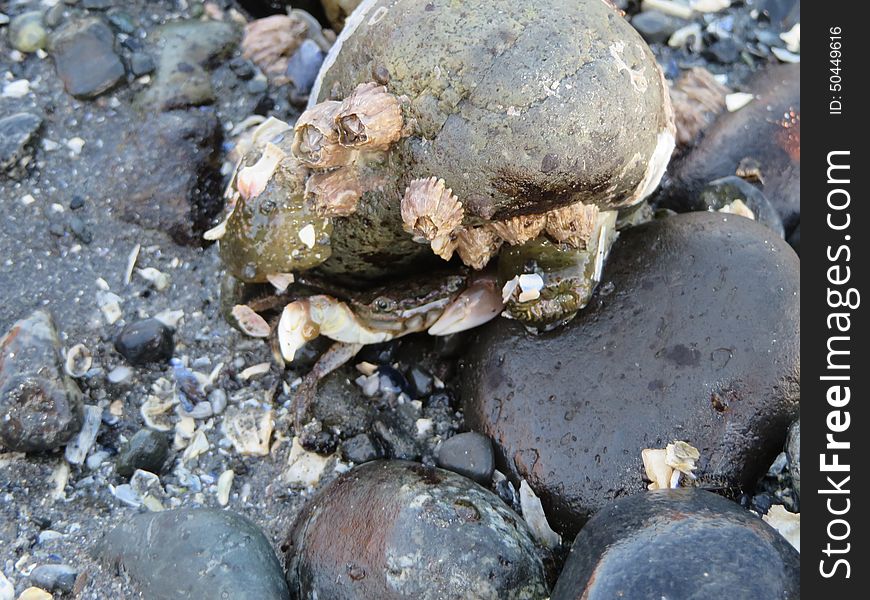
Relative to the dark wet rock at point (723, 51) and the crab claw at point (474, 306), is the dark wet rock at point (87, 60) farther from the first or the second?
the dark wet rock at point (723, 51)

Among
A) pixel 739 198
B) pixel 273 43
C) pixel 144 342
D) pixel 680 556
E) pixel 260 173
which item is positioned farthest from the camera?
pixel 273 43

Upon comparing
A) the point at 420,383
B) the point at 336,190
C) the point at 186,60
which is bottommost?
the point at 420,383

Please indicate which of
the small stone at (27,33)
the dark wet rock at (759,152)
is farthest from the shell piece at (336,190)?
the small stone at (27,33)

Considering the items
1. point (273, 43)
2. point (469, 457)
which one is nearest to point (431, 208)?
point (469, 457)

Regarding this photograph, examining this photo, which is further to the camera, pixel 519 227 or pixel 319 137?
pixel 519 227

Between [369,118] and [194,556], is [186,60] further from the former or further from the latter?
[194,556]

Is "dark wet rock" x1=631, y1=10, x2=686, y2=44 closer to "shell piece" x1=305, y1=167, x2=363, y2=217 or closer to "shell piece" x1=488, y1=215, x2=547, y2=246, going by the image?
"shell piece" x1=488, y1=215, x2=547, y2=246
